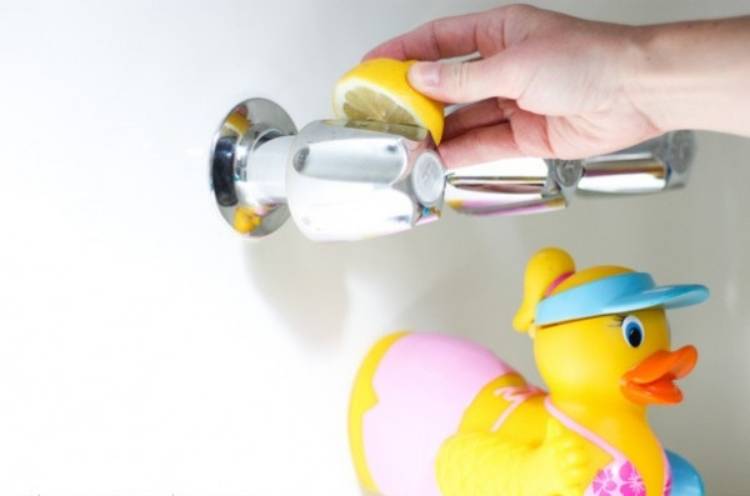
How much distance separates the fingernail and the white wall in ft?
0.47

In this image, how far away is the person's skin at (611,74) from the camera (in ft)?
1.96

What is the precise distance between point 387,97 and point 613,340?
0.23m

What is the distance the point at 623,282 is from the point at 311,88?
0.92 ft

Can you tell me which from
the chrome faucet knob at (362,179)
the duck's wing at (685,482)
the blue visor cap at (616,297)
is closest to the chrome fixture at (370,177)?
the chrome faucet knob at (362,179)

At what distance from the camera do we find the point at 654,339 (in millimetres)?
650

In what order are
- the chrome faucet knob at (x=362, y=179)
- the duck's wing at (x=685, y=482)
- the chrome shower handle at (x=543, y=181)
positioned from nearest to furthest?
the chrome faucet knob at (x=362, y=179) → the duck's wing at (x=685, y=482) → the chrome shower handle at (x=543, y=181)

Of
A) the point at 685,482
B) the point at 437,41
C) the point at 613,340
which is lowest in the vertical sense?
the point at 685,482

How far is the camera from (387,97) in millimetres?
592

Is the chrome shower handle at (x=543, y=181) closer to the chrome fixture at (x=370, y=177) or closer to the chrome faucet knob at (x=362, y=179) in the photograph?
the chrome fixture at (x=370, y=177)

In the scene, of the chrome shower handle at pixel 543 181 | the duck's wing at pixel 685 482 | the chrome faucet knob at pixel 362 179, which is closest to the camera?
the chrome faucet knob at pixel 362 179

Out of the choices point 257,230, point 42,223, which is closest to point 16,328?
point 42,223

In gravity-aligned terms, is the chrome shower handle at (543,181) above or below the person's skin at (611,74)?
below

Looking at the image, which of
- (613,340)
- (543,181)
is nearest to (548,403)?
(613,340)

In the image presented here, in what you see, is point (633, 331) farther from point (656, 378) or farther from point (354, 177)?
point (354, 177)
